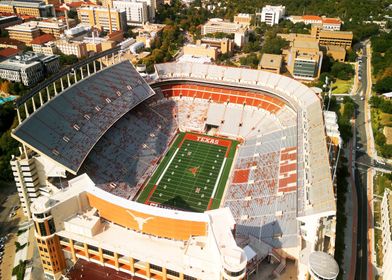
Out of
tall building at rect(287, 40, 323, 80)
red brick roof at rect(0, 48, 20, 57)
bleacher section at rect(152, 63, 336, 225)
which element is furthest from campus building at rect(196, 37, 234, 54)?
red brick roof at rect(0, 48, 20, 57)

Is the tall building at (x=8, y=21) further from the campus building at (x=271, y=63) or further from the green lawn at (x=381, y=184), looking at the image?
the green lawn at (x=381, y=184)

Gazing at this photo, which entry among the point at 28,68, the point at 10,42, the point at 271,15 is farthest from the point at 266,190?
the point at 271,15

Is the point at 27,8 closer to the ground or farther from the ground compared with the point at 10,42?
farther from the ground

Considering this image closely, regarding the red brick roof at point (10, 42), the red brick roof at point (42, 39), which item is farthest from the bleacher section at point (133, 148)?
the red brick roof at point (10, 42)

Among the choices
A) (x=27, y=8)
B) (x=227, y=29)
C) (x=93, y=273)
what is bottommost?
(x=93, y=273)

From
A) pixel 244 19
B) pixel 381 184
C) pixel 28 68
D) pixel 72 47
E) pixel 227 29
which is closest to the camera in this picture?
pixel 381 184

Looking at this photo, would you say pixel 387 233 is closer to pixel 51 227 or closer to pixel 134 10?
pixel 51 227

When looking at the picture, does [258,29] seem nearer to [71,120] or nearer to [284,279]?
[71,120]
